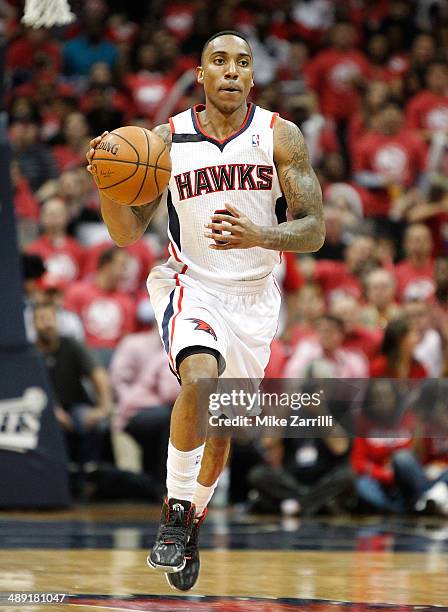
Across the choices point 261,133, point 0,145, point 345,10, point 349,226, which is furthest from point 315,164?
point 261,133

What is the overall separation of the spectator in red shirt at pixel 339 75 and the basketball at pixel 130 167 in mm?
9660

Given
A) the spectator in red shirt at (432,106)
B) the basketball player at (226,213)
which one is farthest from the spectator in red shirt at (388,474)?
the spectator in red shirt at (432,106)

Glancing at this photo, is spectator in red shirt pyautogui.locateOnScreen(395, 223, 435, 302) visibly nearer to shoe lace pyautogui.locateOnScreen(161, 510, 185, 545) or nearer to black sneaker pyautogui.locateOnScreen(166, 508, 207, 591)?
black sneaker pyautogui.locateOnScreen(166, 508, 207, 591)

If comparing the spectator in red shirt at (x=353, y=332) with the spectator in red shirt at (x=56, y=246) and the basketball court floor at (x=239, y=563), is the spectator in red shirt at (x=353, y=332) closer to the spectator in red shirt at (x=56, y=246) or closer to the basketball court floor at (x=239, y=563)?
the basketball court floor at (x=239, y=563)

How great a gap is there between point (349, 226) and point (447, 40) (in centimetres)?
459

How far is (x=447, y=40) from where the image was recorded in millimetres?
15719

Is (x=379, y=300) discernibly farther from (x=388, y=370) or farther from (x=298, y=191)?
(x=298, y=191)

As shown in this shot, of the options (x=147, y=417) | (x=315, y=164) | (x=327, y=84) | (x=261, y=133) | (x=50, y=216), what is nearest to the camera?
(x=261, y=133)

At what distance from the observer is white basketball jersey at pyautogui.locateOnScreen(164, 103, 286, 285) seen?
5.58 meters

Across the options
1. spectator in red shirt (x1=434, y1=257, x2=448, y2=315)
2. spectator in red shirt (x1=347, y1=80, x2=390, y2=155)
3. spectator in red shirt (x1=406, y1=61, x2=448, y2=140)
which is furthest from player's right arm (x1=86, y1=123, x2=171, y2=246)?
spectator in red shirt (x1=406, y1=61, x2=448, y2=140)

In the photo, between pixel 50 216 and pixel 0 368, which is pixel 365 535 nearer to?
pixel 0 368

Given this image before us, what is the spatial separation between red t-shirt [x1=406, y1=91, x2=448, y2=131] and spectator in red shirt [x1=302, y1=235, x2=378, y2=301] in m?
3.26

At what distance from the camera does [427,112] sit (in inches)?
577

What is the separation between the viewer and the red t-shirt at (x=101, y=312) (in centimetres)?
1122
